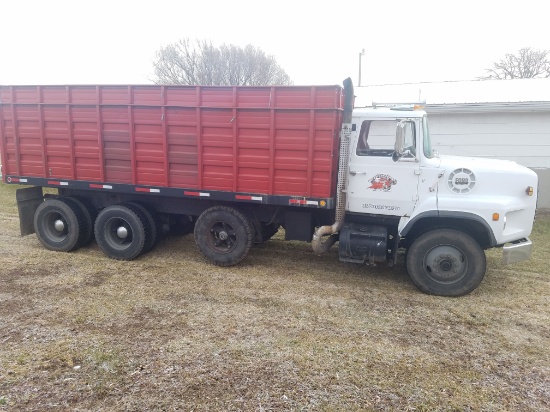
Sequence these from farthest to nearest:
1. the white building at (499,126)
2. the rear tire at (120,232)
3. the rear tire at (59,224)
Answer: the white building at (499,126) → the rear tire at (59,224) → the rear tire at (120,232)

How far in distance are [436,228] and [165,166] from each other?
413cm

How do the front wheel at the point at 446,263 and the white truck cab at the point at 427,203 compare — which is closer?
the white truck cab at the point at 427,203

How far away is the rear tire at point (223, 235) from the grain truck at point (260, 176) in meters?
0.02

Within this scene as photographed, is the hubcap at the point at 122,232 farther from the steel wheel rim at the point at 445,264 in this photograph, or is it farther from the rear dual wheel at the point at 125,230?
the steel wheel rim at the point at 445,264

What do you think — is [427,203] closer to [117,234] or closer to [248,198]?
[248,198]

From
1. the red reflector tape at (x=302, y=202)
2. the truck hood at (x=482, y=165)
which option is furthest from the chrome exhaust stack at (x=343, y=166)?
the truck hood at (x=482, y=165)

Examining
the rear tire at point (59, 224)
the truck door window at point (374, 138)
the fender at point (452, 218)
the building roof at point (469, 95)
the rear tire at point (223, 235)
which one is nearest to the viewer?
the fender at point (452, 218)

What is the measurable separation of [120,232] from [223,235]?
183cm

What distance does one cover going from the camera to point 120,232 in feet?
22.4

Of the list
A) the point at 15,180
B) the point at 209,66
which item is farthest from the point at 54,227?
the point at 209,66

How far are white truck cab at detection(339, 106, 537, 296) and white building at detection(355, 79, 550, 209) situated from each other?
5.87 meters

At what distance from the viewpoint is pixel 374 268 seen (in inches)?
262

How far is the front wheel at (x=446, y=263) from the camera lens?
5.35 m

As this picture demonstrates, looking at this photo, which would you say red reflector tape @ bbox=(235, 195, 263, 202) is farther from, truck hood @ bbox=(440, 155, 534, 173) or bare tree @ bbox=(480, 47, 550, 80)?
bare tree @ bbox=(480, 47, 550, 80)
